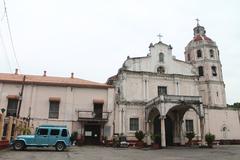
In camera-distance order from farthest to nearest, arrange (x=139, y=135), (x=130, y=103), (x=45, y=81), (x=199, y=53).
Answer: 1. (x=199, y=53)
2. (x=45, y=81)
3. (x=130, y=103)
4. (x=139, y=135)

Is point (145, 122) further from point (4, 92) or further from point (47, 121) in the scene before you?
point (4, 92)

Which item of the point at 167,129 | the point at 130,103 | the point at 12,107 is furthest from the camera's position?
the point at 167,129

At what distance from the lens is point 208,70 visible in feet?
113

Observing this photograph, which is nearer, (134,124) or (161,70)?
(134,124)

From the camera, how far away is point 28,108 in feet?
87.8

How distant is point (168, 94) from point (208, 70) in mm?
9085

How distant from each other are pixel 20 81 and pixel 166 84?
55.3 ft

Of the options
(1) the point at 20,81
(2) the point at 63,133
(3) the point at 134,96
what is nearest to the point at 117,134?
(3) the point at 134,96

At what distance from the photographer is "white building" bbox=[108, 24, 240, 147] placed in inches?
1089

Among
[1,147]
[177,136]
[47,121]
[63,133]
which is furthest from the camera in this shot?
[177,136]

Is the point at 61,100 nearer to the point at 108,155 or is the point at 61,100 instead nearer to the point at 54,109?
Answer: the point at 54,109

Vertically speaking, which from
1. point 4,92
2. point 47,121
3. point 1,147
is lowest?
point 1,147

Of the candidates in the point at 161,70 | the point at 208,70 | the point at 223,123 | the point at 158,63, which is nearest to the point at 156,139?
the point at 161,70

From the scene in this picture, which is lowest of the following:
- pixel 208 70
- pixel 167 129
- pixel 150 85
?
pixel 167 129
